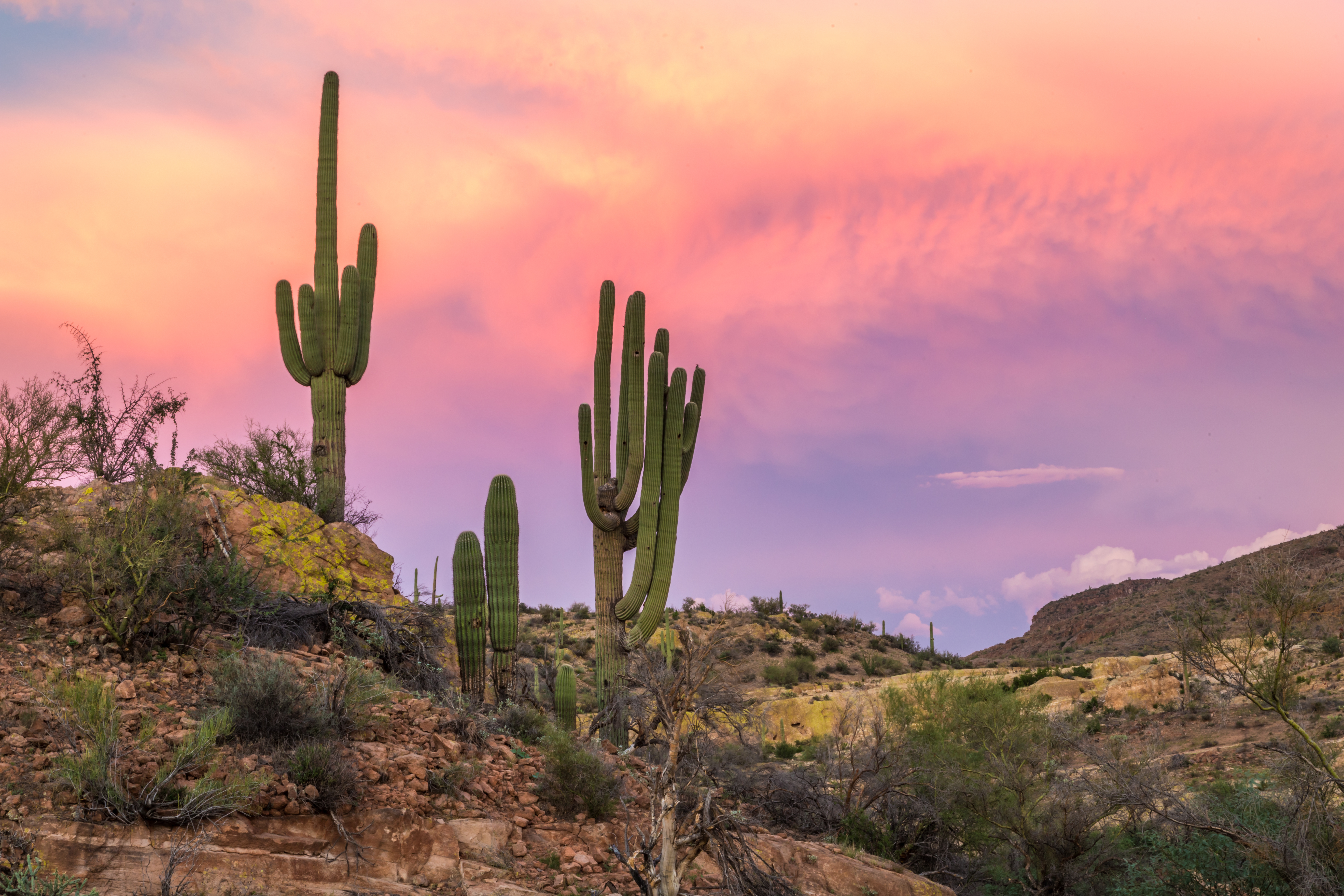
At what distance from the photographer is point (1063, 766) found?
60.1 feet

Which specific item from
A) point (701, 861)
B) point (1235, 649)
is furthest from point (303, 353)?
point (1235, 649)

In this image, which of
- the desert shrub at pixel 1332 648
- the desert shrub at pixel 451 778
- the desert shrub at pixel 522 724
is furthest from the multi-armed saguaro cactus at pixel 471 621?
the desert shrub at pixel 1332 648

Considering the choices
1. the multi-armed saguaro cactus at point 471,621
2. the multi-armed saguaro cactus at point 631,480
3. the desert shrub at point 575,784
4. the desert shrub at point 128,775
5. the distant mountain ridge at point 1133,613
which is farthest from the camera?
the distant mountain ridge at point 1133,613

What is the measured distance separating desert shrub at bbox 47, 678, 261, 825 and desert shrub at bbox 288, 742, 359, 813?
1.40 ft

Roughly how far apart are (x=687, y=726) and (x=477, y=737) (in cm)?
1424

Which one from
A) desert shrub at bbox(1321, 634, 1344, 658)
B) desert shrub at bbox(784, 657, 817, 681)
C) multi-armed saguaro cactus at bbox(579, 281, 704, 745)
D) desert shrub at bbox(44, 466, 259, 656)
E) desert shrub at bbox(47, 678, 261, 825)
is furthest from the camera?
desert shrub at bbox(784, 657, 817, 681)

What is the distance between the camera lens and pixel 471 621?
13953 millimetres

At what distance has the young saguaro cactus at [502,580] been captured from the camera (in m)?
14.1

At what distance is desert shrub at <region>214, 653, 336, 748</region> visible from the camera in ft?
28.7

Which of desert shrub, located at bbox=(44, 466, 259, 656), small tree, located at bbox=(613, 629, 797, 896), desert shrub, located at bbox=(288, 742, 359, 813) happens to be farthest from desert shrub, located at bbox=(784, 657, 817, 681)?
desert shrub, located at bbox=(288, 742, 359, 813)

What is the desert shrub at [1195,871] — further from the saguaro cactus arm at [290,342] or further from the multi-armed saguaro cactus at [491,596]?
the saguaro cactus arm at [290,342]

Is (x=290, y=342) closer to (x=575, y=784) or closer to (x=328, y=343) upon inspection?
(x=328, y=343)

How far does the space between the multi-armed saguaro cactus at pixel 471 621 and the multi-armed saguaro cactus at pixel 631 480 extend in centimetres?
316

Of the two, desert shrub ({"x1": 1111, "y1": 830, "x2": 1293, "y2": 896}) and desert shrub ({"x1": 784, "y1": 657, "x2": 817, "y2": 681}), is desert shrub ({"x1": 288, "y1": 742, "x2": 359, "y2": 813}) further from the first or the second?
desert shrub ({"x1": 784, "y1": 657, "x2": 817, "y2": 681})
